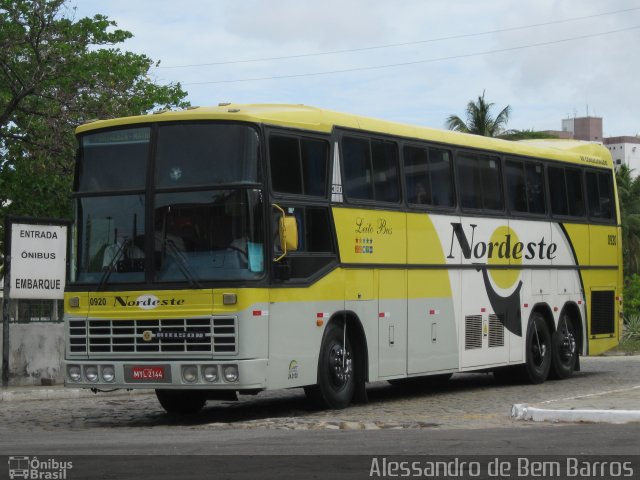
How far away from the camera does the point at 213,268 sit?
15.2 meters

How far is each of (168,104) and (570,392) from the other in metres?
21.5

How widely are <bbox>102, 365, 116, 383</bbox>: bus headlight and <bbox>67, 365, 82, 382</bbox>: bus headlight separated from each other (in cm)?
35

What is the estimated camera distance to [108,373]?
15641 millimetres

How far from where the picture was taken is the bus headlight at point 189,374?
15148 mm

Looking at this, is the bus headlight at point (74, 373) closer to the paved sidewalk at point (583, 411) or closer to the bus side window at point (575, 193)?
the paved sidewalk at point (583, 411)

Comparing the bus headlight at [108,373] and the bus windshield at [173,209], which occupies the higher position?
the bus windshield at [173,209]

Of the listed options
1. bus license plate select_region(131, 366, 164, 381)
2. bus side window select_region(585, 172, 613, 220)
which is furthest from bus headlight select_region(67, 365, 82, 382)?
bus side window select_region(585, 172, 613, 220)

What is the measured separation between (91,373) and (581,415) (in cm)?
568

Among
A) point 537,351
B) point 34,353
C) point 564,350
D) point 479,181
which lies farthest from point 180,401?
point 564,350

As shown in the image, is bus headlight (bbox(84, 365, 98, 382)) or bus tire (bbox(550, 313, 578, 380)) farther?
bus tire (bbox(550, 313, 578, 380))

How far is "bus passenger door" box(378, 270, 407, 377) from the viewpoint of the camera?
17.8 m

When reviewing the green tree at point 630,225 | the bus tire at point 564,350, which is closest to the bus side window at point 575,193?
the bus tire at point 564,350

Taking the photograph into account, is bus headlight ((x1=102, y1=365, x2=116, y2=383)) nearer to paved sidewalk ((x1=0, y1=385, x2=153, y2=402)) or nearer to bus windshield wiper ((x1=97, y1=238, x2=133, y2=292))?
bus windshield wiper ((x1=97, y1=238, x2=133, y2=292))

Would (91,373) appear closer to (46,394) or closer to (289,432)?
(289,432)
